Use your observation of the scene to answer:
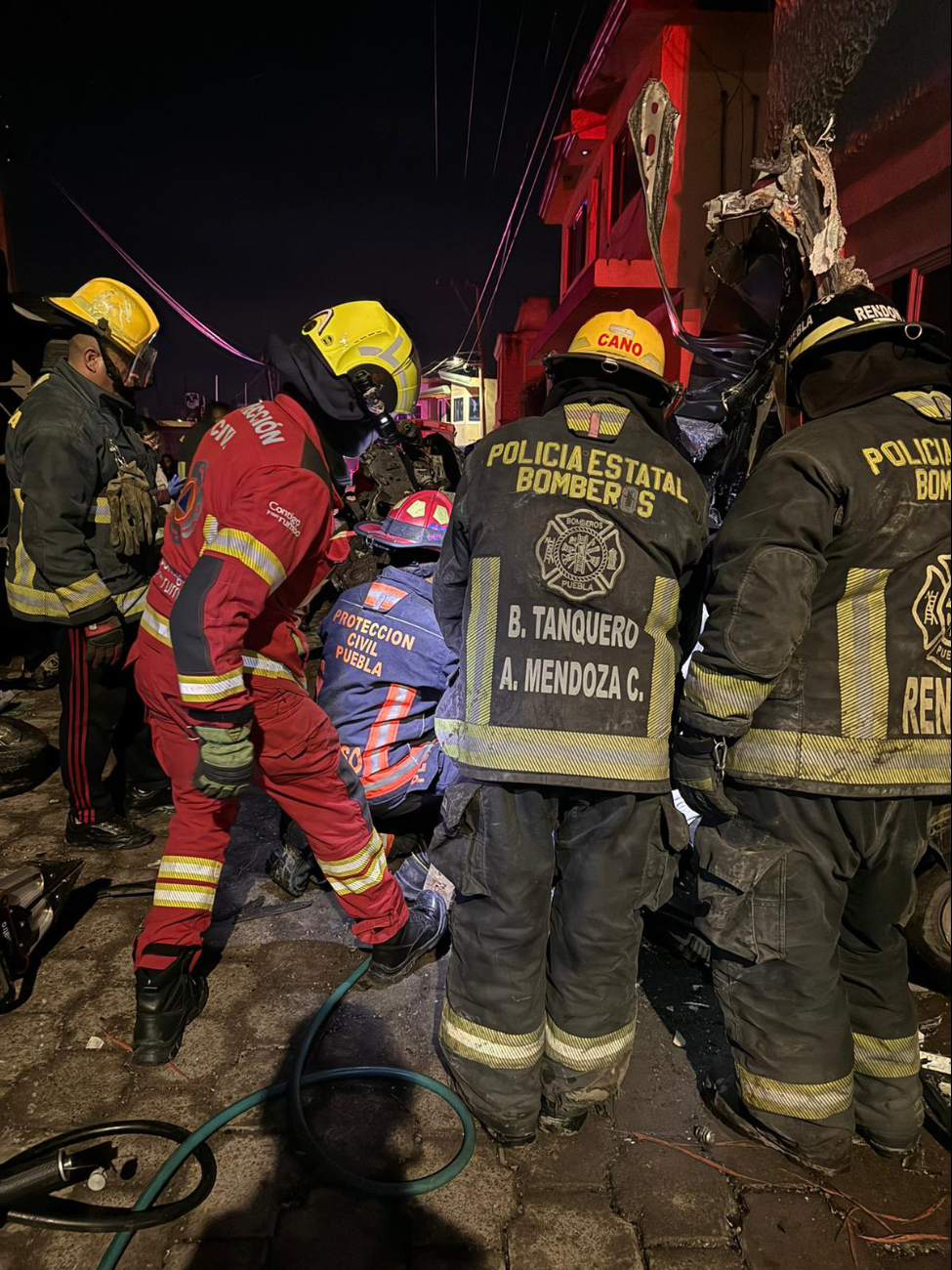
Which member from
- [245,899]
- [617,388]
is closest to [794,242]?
[617,388]

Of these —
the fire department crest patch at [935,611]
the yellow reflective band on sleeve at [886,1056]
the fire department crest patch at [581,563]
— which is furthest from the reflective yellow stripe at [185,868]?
the fire department crest patch at [935,611]

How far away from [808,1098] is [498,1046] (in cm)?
90

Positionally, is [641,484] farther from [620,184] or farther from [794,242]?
[620,184]

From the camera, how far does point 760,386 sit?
313 cm

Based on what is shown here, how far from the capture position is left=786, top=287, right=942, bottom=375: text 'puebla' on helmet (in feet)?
6.19

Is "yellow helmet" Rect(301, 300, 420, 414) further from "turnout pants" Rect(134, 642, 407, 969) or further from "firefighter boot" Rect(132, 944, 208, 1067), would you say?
"firefighter boot" Rect(132, 944, 208, 1067)

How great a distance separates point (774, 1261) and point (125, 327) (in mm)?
4834

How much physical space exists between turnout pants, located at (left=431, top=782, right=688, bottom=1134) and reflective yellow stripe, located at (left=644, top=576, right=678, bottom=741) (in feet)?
0.81

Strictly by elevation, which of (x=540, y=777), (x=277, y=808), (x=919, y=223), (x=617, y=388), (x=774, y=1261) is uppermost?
(x=919, y=223)

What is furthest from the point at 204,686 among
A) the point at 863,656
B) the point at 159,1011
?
the point at 863,656

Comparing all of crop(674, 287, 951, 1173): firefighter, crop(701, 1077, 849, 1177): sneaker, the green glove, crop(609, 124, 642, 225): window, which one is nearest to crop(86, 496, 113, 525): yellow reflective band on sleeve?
the green glove

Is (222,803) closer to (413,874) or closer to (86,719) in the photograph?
(413,874)

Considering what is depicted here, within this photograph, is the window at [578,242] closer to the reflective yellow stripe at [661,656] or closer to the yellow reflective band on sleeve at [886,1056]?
the reflective yellow stripe at [661,656]

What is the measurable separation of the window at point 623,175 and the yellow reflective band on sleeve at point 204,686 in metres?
12.1
